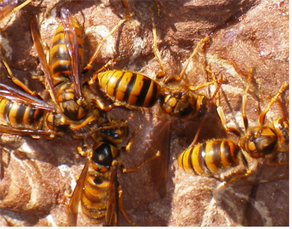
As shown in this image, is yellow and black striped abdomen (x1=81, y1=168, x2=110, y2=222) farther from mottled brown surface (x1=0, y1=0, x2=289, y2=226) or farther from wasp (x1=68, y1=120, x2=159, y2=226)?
mottled brown surface (x1=0, y1=0, x2=289, y2=226)

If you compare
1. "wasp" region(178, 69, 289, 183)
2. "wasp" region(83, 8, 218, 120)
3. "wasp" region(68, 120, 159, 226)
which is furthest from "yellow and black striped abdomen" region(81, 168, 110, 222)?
"wasp" region(178, 69, 289, 183)

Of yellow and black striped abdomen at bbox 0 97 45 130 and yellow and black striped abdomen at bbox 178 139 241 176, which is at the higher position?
yellow and black striped abdomen at bbox 0 97 45 130

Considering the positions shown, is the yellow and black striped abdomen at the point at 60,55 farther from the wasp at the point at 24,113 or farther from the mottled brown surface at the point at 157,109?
the wasp at the point at 24,113

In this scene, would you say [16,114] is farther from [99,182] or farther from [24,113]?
[99,182]

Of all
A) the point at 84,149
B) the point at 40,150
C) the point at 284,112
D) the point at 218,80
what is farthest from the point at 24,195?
the point at 284,112

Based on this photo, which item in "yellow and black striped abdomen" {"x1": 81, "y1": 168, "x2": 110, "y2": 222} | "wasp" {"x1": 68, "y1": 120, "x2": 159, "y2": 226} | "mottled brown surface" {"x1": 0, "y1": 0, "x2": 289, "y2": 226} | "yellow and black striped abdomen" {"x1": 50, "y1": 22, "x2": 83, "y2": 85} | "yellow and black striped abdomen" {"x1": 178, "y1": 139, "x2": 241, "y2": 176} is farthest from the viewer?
"yellow and black striped abdomen" {"x1": 81, "y1": 168, "x2": 110, "y2": 222}

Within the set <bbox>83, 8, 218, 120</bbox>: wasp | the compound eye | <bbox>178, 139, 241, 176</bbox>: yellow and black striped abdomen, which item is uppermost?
<bbox>83, 8, 218, 120</bbox>: wasp

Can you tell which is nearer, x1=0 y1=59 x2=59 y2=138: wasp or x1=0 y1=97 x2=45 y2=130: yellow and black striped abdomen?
x1=0 y1=59 x2=59 y2=138: wasp

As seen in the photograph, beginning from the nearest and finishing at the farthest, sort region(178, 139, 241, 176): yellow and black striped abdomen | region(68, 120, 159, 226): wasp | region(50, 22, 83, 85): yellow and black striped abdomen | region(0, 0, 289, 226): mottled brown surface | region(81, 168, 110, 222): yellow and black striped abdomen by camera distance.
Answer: region(0, 0, 289, 226): mottled brown surface < region(178, 139, 241, 176): yellow and black striped abdomen < region(50, 22, 83, 85): yellow and black striped abdomen < region(68, 120, 159, 226): wasp < region(81, 168, 110, 222): yellow and black striped abdomen

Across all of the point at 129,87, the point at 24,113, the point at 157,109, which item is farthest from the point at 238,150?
the point at 24,113
